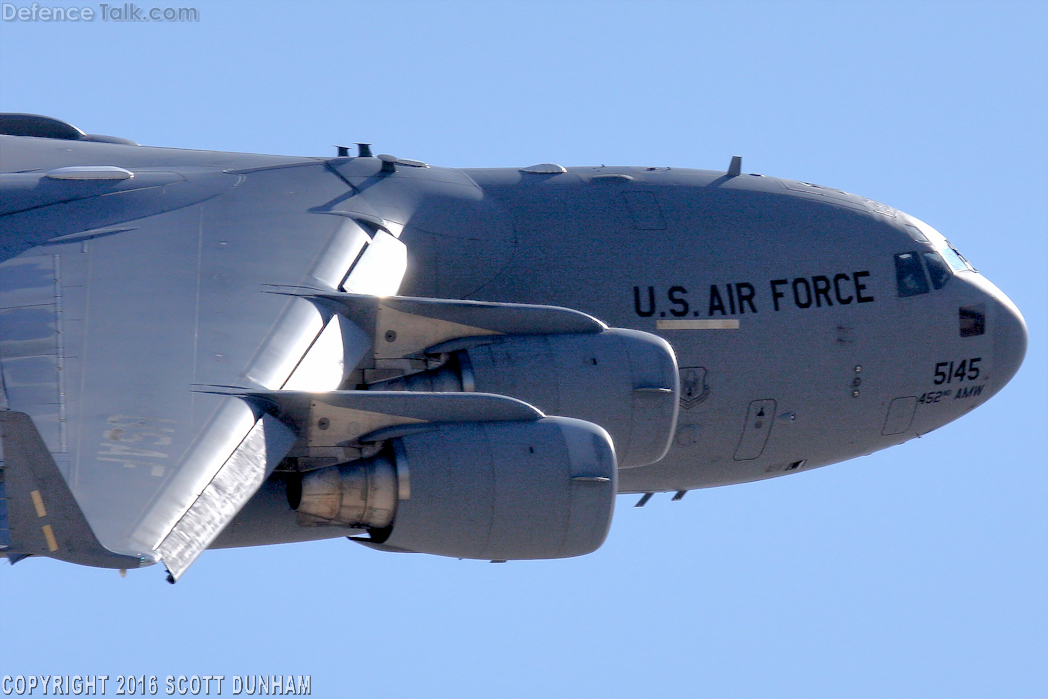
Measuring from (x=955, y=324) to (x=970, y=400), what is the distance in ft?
3.47

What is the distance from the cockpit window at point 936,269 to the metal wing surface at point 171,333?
21.0 ft

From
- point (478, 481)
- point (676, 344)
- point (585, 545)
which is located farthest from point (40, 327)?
point (676, 344)

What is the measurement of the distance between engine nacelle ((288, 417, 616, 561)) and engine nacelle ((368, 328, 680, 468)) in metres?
1.53

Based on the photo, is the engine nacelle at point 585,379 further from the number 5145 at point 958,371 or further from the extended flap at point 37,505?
the extended flap at point 37,505

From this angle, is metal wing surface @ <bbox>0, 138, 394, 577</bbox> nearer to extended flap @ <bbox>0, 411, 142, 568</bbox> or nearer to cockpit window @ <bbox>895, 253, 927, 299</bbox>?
extended flap @ <bbox>0, 411, 142, 568</bbox>

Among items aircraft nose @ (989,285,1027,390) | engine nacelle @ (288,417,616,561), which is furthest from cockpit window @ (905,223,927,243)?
engine nacelle @ (288,417,616,561)

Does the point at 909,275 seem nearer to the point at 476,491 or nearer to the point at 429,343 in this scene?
the point at 429,343

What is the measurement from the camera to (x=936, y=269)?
647 inches

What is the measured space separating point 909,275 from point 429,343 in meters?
6.32

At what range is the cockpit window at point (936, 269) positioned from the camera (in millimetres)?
16359

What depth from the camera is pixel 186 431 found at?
8.96 metres

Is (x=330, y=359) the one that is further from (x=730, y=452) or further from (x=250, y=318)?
(x=730, y=452)

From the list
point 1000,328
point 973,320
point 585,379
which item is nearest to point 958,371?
point 973,320

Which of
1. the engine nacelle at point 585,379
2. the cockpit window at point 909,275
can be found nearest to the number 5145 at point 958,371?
the cockpit window at point 909,275
